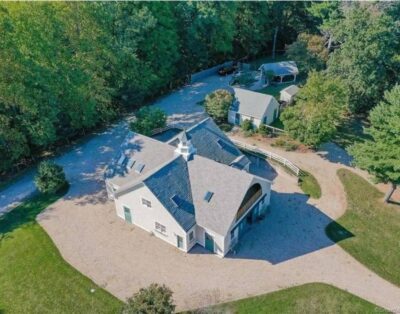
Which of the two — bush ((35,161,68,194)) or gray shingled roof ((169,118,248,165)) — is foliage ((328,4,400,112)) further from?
bush ((35,161,68,194))

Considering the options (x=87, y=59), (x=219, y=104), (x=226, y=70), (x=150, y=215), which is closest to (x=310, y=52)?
(x=226, y=70)

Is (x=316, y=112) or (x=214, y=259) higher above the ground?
(x=316, y=112)

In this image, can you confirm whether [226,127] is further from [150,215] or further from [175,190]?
[150,215]

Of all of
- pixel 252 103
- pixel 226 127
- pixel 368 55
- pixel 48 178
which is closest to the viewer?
pixel 48 178

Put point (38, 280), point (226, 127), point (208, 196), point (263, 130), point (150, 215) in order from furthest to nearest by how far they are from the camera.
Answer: point (226, 127) → point (263, 130) → point (150, 215) → point (208, 196) → point (38, 280)

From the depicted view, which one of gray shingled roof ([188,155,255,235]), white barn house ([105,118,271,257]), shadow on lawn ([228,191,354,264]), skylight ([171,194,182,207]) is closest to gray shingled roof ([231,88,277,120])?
shadow on lawn ([228,191,354,264])

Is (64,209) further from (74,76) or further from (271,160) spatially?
(271,160)

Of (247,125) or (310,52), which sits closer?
(247,125)
